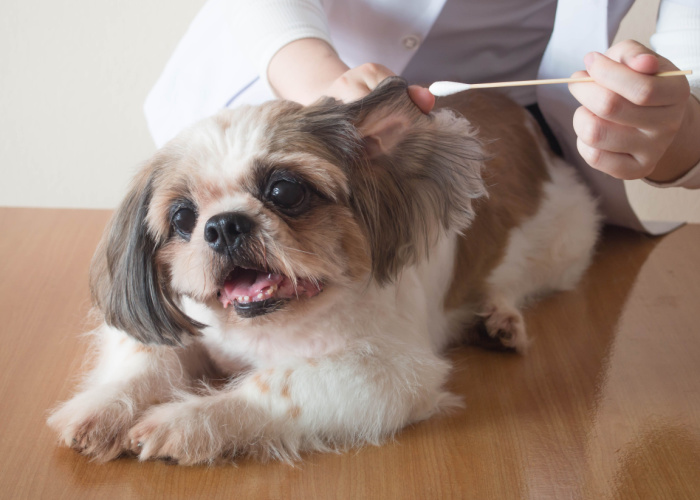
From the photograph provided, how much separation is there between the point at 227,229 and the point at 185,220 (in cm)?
14

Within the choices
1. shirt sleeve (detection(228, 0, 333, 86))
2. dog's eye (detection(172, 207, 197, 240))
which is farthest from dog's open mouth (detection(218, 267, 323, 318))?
shirt sleeve (detection(228, 0, 333, 86))

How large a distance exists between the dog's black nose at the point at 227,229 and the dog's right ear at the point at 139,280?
169 mm

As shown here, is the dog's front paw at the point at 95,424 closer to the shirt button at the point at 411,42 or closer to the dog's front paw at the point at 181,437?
the dog's front paw at the point at 181,437

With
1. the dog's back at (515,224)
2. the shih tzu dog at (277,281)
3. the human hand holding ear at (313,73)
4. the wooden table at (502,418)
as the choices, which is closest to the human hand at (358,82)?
the human hand holding ear at (313,73)

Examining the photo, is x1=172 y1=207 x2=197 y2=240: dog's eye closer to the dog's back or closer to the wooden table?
the wooden table

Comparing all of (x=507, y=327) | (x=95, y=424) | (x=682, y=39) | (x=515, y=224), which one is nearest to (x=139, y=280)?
(x=95, y=424)

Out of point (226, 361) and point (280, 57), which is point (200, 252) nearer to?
point (226, 361)

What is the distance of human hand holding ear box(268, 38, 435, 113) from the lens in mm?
1428

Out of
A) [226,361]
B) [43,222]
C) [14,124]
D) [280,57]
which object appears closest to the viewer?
[226,361]

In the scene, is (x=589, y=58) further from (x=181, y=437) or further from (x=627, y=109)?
(x=181, y=437)

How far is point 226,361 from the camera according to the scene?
148cm

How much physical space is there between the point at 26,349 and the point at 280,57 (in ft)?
2.82

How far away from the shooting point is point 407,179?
1.33 m

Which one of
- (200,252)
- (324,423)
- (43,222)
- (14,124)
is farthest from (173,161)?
(14,124)
